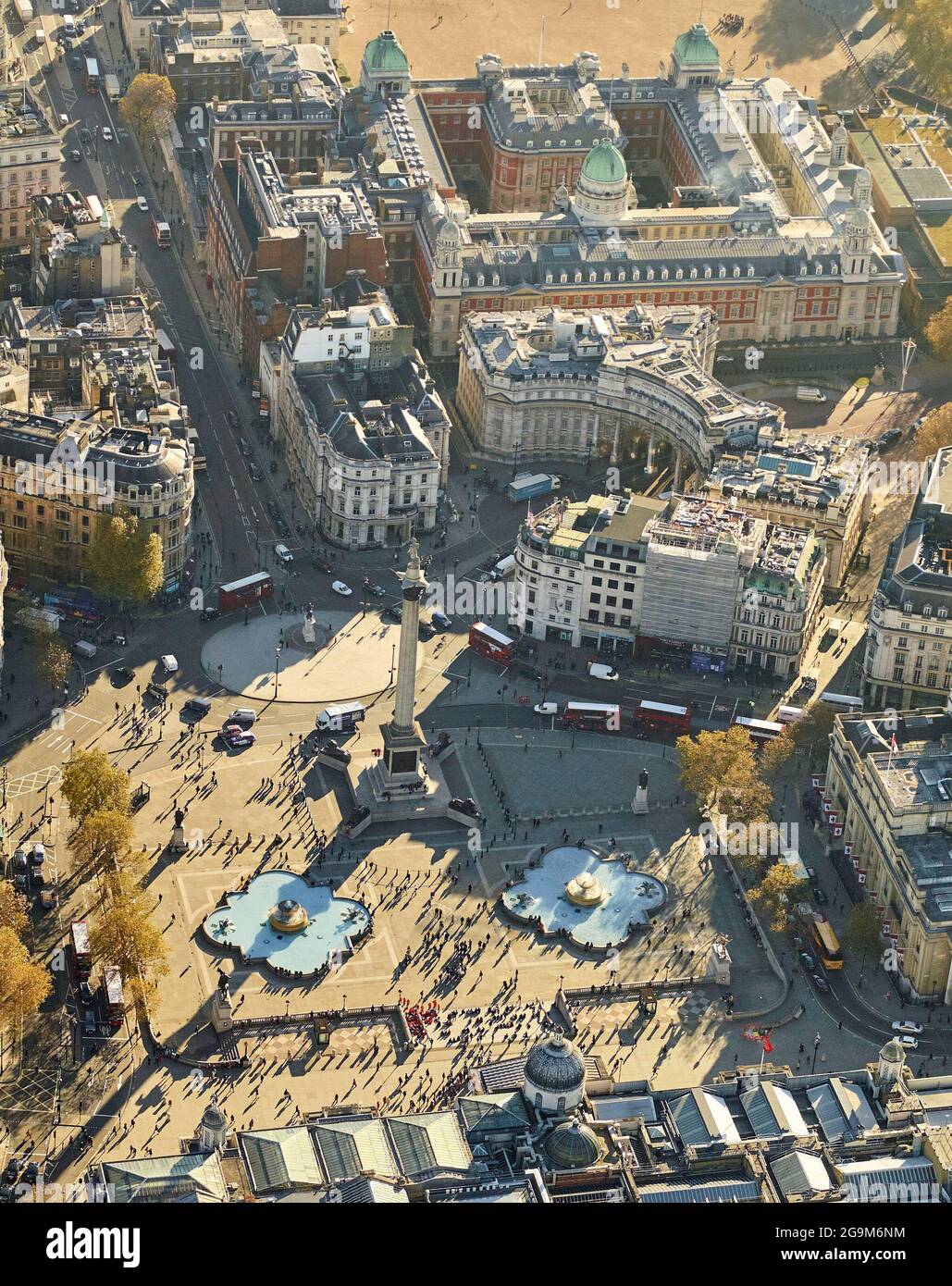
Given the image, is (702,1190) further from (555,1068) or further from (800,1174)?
(555,1068)

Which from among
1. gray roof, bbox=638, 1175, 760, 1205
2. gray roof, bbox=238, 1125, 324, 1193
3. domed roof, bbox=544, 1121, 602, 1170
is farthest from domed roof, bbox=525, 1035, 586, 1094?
gray roof, bbox=238, 1125, 324, 1193

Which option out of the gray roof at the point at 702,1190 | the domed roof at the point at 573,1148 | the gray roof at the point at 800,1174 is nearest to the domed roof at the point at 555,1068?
the domed roof at the point at 573,1148

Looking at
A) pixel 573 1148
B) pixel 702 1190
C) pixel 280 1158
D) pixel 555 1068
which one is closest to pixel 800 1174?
pixel 702 1190
